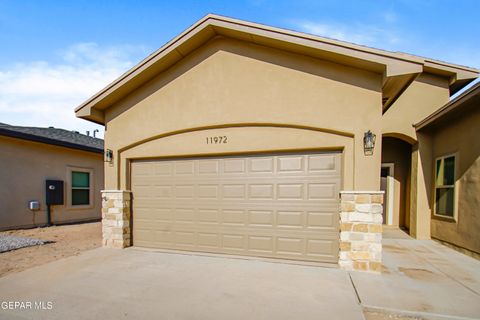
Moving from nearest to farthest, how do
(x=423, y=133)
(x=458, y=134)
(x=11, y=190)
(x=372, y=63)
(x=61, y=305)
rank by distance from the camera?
(x=61, y=305) → (x=372, y=63) → (x=458, y=134) → (x=423, y=133) → (x=11, y=190)

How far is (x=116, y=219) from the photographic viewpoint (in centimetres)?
646

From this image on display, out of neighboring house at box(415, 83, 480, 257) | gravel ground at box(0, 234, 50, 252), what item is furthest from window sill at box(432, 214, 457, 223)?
gravel ground at box(0, 234, 50, 252)

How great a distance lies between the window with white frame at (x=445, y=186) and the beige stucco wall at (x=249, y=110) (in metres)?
4.12

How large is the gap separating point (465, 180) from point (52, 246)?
11.4 metres

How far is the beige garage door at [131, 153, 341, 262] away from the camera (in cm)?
515

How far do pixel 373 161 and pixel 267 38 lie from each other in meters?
3.36

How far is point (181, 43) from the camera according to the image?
5723 millimetres

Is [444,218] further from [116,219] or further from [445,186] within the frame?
[116,219]

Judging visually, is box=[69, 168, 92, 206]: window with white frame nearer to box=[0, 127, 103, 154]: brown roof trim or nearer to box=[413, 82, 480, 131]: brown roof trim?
box=[0, 127, 103, 154]: brown roof trim

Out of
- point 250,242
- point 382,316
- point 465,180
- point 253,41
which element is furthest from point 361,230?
point 253,41

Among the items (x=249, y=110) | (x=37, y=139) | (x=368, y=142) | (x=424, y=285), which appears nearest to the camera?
(x=424, y=285)

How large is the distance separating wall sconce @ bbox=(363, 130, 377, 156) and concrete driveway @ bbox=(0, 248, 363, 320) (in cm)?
241

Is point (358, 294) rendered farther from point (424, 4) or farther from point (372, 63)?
point (424, 4)

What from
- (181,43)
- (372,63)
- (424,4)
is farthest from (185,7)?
(424,4)
